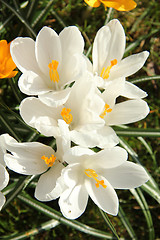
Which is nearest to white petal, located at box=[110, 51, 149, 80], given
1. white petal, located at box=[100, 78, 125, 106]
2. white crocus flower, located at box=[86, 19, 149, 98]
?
white crocus flower, located at box=[86, 19, 149, 98]

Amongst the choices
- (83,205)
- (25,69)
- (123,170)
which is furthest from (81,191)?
(25,69)

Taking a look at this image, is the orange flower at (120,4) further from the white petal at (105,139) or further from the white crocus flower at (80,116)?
the white petal at (105,139)

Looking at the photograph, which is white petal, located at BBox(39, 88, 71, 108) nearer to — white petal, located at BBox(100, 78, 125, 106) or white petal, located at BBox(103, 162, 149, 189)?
white petal, located at BBox(100, 78, 125, 106)

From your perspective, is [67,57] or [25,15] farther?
[25,15]

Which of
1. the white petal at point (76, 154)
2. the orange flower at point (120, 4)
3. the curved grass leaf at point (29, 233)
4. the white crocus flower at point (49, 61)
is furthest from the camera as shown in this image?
the curved grass leaf at point (29, 233)

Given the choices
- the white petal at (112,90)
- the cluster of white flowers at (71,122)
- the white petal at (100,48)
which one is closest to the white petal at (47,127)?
the cluster of white flowers at (71,122)

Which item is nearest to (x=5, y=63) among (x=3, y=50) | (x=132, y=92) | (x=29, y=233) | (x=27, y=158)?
(x=3, y=50)

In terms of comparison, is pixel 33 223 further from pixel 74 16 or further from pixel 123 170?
pixel 74 16
